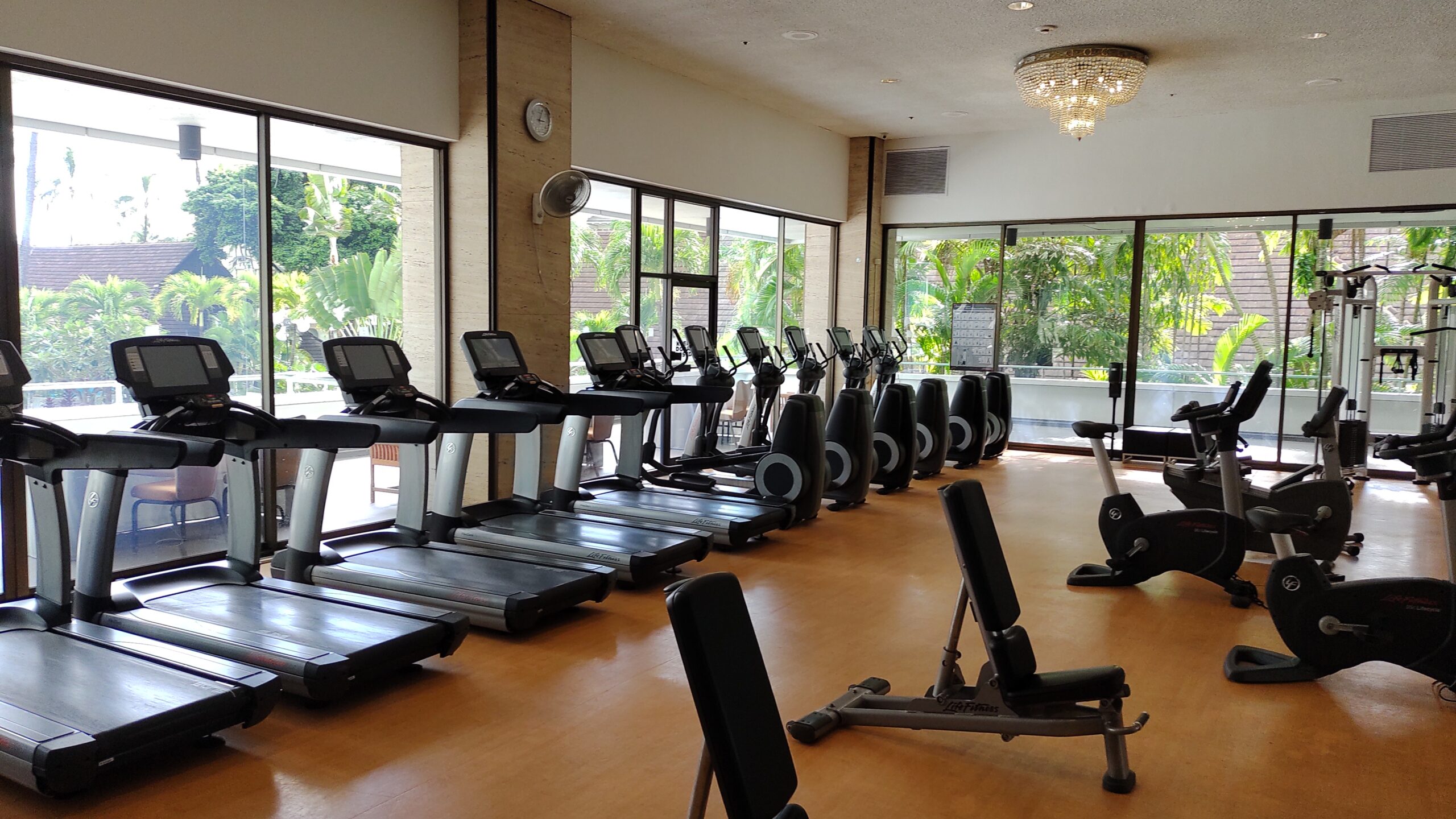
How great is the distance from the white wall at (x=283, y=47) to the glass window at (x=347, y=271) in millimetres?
279

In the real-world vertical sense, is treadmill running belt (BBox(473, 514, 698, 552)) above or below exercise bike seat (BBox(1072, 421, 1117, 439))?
below

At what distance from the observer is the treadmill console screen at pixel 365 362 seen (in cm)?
478

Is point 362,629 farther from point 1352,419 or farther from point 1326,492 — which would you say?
point 1352,419

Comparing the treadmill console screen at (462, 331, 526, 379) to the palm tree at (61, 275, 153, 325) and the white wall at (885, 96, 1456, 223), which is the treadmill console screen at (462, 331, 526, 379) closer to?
the palm tree at (61, 275, 153, 325)

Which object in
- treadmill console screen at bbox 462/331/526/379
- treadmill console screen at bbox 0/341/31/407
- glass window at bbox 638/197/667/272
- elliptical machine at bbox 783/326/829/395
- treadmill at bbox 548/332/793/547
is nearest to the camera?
treadmill console screen at bbox 0/341/31/407

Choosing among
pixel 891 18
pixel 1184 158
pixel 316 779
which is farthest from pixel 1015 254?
pixel 316 779

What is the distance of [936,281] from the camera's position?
38.7 feet

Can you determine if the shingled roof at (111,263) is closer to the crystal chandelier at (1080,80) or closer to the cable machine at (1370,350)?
the crystal chandelier at (1080,80)

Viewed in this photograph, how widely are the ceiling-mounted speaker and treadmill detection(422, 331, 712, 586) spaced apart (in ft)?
5.47

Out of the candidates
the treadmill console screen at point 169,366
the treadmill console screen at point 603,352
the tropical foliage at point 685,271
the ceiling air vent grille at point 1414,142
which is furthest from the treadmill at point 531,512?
the ceiling air vent grille at point 1414,142

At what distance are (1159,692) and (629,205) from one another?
5.92m

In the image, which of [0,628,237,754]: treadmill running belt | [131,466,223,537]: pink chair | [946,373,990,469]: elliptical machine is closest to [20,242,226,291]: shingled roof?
[131,466,223,537]: pink chair

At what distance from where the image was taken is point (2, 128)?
4461 millimetres

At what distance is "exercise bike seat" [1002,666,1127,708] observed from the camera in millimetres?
2947
